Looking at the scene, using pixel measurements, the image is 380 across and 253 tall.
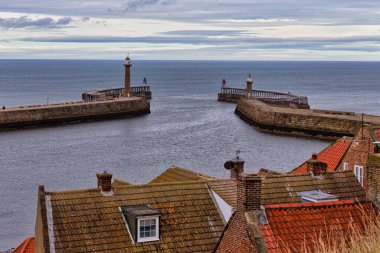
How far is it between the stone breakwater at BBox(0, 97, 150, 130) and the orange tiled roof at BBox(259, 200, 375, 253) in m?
89.5

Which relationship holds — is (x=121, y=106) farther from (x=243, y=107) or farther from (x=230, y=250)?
(x=230, y=250)

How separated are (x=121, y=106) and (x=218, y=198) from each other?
4070 inches

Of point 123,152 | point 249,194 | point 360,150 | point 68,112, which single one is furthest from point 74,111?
point 249,194

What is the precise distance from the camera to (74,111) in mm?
117688

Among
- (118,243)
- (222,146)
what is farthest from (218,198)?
(222,146)

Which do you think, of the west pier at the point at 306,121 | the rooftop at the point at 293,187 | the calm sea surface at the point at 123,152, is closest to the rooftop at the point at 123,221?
the rooftop at the point at 293,187

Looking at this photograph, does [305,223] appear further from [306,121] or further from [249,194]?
[306,121]

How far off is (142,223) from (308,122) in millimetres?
82752

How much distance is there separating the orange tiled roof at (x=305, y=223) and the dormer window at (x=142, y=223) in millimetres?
5014

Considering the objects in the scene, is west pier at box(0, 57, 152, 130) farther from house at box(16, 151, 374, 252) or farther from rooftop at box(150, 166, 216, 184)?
house at box(16, 151, 374, 252)

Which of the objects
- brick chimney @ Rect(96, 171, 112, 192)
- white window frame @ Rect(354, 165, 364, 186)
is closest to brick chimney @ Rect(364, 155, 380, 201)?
brick chimney @ Rect(96, 171, 112, 192)

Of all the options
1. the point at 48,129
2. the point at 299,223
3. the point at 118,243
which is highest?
the point at 299,223

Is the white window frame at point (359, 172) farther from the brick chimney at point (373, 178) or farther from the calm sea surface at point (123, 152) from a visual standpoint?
the calm sea surface at point (123, 152)

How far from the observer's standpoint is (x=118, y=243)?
21.7 m
